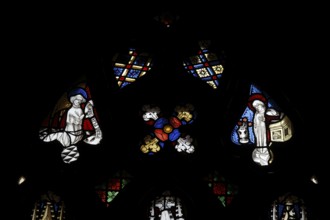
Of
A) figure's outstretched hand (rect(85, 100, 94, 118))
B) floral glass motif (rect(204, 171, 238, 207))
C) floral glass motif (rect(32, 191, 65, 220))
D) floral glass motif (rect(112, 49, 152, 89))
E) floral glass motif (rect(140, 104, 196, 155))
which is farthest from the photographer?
floral glass motif (rect(112, 49, 152, 89))

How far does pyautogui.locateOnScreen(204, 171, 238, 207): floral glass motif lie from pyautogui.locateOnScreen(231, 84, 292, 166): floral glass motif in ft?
1.40

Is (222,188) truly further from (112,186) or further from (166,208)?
(112,186)

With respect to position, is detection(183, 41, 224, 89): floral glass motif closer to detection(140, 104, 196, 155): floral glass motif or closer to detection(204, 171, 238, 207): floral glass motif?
detection(140, 104, 196, 155): floral glass motif

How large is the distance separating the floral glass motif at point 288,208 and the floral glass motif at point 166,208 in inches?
37.5

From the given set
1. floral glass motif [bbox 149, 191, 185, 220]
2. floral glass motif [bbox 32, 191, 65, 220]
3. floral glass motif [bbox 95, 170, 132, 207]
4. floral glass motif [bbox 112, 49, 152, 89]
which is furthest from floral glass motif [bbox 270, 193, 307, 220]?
floral glass motif [bbox 112, 49, 152, 89]

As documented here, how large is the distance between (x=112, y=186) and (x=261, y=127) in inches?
70.4

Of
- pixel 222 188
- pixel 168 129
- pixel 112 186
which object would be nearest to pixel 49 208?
pixel 112 186

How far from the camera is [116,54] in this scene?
37.6 feet

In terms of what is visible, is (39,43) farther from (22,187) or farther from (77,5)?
(22,187)

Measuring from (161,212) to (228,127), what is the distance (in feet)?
4.34

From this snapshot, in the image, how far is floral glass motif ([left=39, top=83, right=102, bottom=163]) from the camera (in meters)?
10.5

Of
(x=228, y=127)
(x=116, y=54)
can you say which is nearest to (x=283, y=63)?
(x=228, y=127)

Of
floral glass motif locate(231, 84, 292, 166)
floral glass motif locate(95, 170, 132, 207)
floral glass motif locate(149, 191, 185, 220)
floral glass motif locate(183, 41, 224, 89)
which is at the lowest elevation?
floral glass motif locate(149, 191, 185, 220)

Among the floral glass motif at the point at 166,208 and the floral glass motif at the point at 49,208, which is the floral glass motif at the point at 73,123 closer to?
the floral glass motif at the point at 49,208
